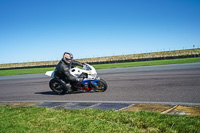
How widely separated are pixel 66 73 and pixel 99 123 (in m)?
4.42

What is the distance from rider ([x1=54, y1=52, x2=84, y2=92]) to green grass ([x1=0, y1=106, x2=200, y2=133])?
3.33 metres

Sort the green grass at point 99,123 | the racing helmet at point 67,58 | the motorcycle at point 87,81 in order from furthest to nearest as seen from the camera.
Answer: the racing helmet at point 67,58
the motorcycle at point 87,81
the green grass at point 99,123

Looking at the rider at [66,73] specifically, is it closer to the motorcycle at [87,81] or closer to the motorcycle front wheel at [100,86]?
the motorcycle at [87,81]

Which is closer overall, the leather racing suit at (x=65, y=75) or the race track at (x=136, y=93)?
the race track at (x=136, y=93)

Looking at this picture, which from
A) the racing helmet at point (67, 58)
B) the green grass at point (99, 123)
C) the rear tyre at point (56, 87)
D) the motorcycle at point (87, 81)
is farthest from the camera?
the rear tyre at point (56, 87)

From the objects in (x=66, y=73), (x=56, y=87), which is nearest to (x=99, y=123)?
(x=66, y=73)

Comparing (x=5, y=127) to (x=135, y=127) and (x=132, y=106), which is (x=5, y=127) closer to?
(x=135, y=127)

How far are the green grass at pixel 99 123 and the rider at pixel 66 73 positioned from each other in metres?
3.33

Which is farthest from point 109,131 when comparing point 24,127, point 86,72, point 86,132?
point 86,72

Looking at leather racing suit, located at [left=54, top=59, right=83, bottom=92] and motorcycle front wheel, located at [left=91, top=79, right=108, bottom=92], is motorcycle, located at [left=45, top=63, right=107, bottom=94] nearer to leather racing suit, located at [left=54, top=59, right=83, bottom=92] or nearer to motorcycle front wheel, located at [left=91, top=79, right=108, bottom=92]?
motorcycle front wheel, located at [left=91, top=79, right=108, bottom=92]

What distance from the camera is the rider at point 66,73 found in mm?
8011

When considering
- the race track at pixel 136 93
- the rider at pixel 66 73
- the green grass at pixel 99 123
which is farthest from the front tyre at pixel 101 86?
the green grass at pixel 99 123

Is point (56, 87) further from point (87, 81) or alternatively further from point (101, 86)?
point (101, 86)

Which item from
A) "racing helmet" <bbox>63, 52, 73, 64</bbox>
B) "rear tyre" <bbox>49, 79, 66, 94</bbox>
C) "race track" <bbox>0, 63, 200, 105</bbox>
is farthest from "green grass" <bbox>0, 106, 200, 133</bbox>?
"rear tyre" <bbox>49, 79, 66, 94</bbox>
